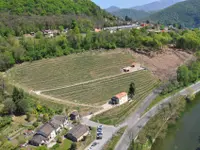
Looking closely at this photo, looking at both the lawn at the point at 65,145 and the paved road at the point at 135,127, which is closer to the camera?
the lawn at the point at 65,145

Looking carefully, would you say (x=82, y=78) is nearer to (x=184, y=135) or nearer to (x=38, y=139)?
(x=38, y=139)

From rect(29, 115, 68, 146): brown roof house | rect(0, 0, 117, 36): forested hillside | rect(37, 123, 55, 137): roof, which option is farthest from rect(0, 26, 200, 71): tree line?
rect(37, 123, 55, 137): roof

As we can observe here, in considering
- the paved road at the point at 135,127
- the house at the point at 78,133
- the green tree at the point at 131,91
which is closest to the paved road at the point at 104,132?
the paved road at the point at 135,127

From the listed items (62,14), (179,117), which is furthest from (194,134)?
(62,14)

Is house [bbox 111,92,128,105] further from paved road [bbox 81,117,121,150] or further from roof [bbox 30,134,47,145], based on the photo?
roof [bbox 30,134,47,145]

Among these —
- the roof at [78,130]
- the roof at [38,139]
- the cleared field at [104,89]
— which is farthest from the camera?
the cleared field at [104,89]

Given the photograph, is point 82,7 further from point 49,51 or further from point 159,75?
point 159,75

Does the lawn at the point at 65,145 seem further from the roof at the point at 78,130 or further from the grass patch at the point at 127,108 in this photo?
the grass patch at the point at 127,108
